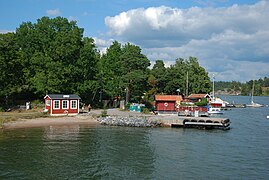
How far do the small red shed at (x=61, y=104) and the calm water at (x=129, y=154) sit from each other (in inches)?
333

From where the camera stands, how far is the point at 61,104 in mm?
47719

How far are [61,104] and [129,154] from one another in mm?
24248

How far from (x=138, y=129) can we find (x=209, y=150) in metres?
13.1

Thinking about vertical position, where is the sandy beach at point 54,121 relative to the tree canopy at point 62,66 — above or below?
below

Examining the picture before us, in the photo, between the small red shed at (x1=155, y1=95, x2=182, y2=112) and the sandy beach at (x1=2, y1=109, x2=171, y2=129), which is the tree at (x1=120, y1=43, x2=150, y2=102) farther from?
the sandy beach at (x1=2, y1=109, x2=171, y2=129)

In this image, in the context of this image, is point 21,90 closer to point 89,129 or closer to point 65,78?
point 65,78

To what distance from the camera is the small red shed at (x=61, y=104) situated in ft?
154

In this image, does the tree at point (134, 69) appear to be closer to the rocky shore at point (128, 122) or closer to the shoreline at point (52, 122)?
the shoreline at point (52, 122)

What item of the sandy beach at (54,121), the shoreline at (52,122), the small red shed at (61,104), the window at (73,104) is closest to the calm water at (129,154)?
the shoreline at (52,122)

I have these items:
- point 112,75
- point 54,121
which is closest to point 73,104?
point 54,121

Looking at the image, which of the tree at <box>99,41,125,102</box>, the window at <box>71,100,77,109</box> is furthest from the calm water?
the tree at <box>99,41,125,102</box>

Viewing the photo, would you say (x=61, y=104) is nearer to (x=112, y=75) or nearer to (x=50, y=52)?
(x=50, y=52)

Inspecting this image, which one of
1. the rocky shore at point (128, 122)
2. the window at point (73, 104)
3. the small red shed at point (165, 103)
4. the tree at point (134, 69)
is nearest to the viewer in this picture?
the rocky shore at point (128, 122)

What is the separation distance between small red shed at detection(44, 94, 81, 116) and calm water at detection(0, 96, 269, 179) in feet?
27.7
